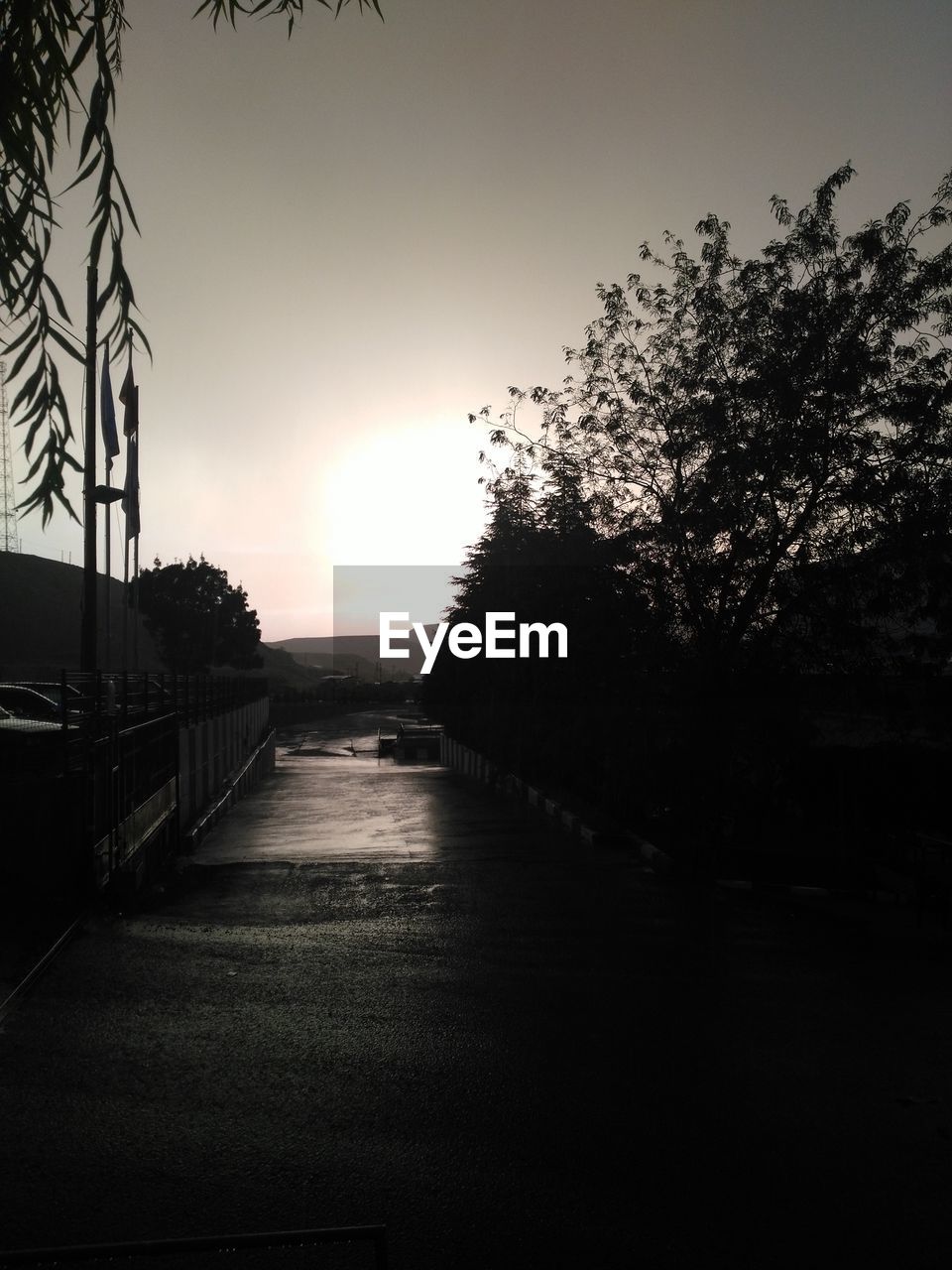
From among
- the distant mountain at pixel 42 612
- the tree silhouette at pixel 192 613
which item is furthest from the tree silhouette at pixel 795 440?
the distant mountain at pixel 42 612

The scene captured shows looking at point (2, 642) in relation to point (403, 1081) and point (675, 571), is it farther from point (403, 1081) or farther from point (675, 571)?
point (403, 1081)

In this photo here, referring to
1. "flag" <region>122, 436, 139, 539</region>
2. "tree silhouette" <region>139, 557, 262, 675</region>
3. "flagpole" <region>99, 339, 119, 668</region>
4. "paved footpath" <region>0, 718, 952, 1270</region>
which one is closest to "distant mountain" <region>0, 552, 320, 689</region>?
"tree silhouette" <region>139, 557, 262, 675</region>

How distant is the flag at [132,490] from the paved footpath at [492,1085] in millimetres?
13012

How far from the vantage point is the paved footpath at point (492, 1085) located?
4.05m

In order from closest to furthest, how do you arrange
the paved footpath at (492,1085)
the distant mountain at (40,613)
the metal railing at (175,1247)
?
1. the metal railing at (175,1247)
2. the paved footpath at (492,1085)
3. the distant mountain at (40,613)

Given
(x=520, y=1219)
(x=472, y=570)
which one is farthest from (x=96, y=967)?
(x=472, y=570)

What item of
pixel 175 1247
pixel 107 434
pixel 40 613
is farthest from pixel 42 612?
pixel 175 1247

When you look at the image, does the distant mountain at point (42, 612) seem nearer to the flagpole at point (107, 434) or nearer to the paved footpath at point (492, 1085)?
the flagpole at point (107, 434)

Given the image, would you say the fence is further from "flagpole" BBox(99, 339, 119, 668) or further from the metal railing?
the metal railing

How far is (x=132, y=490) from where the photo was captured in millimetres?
21578

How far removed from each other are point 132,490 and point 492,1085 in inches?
708

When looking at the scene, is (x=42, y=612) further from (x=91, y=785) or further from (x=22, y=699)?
(x=91, y=785)

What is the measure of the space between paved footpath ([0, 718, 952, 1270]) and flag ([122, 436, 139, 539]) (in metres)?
13.0

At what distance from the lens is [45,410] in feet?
10.4
